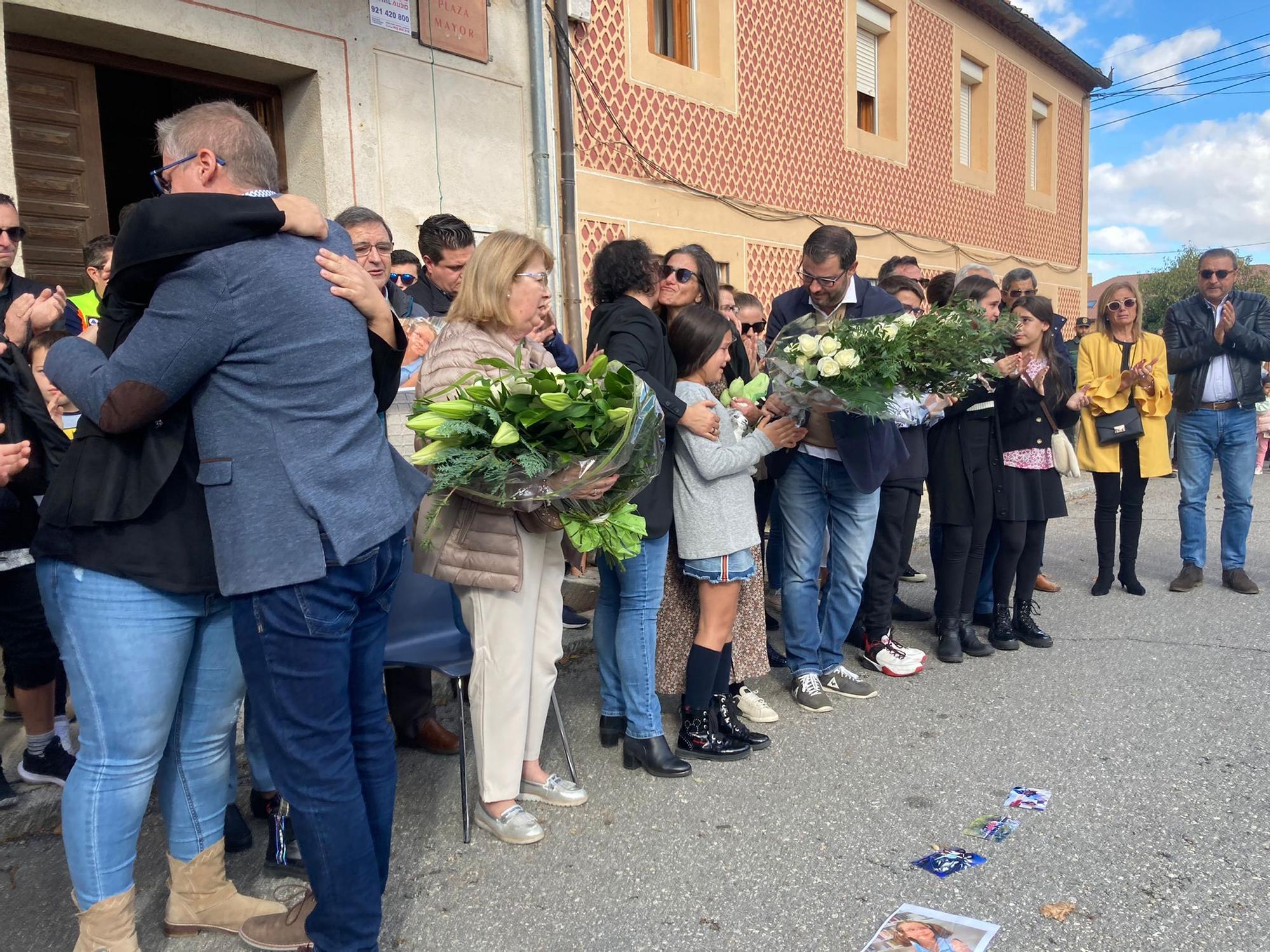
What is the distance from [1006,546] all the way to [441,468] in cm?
351

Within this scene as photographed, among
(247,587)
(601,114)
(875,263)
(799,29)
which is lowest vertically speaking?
(247,587)

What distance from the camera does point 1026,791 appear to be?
10.9 feet

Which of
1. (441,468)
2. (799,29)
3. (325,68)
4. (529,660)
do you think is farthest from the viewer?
(799,29)

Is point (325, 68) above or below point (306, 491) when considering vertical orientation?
above

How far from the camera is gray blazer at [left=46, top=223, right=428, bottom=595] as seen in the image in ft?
6.31

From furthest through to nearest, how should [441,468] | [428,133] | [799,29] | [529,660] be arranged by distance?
[799,29] < [428,133] < [529,660] < [441,468]

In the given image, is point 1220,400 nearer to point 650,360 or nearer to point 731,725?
point 731,725

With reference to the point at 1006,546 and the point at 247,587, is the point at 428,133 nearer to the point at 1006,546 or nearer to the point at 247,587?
the point at 1006,546

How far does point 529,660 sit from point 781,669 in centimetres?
199

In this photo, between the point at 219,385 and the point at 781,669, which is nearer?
the point at 219,385

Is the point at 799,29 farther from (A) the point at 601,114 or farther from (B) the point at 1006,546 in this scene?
(B) the point at 1006,546

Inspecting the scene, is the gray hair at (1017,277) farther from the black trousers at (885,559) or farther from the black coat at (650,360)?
the black coat at (650,360)

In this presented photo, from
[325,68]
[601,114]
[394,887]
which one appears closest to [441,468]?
[394,887]

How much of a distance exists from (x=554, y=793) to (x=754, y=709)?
1.11 metres
